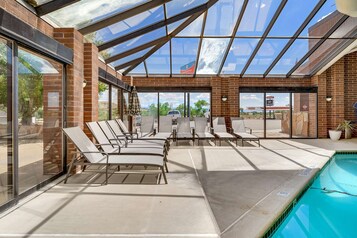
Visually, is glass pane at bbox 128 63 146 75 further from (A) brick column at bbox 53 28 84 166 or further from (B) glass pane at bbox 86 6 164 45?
(A) brick column at bbox 53 28 84 166

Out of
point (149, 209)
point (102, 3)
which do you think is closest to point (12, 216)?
point (149, 209)

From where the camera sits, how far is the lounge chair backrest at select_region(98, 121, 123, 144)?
5998 millimetres

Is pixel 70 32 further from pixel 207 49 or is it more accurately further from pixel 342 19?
pixel 342 19

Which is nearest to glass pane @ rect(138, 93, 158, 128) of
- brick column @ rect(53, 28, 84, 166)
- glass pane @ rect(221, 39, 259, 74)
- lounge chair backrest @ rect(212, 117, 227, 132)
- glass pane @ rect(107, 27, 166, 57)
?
lounge chair backrest @ rect(212, 117, 227, 132)

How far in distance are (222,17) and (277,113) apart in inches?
230

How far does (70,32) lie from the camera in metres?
4.82

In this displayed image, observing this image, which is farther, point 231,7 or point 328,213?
point 231,7

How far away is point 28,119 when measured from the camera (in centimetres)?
391

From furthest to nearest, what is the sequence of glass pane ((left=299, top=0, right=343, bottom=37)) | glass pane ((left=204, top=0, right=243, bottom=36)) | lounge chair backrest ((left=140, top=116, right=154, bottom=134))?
lounge chair backrest ((left=140, top=116, right=154, bottom=134)), glass pane ((left=299, top=0, right=343, bottom=37)), glass pane ((left=204, top=0, right=243, bottom=36))

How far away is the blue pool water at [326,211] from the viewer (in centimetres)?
338

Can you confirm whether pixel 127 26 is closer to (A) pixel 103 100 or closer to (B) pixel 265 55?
(A) pixel 103 100

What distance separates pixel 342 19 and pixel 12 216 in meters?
9.73

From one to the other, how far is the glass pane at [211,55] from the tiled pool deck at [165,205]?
5.28 meters

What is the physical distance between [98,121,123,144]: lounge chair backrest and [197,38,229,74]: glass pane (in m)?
4.76
